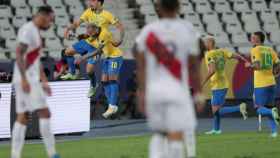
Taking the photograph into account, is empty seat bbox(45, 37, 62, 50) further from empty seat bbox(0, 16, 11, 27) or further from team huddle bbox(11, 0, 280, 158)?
team huddle bbox(11, 0, 280, 158)

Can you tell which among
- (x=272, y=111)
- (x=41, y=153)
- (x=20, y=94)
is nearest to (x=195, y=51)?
(x=20, y=94)

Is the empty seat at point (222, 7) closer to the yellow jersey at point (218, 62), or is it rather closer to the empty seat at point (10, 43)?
the empty seat at point (10, 43)

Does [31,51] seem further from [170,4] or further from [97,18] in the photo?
[97,18]

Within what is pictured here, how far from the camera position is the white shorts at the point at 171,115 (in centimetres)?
964

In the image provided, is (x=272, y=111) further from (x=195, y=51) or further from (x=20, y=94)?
(x=195, y=51)

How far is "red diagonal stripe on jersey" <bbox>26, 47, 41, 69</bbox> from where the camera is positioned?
12727 millimetres

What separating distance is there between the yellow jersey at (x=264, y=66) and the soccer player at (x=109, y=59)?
9.92 ft

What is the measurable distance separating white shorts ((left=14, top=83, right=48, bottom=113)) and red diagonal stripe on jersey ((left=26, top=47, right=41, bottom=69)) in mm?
284

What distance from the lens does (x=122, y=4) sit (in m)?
30.1

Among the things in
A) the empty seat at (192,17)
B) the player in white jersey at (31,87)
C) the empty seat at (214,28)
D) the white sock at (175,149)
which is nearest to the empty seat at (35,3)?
the empty seat at (192,17)

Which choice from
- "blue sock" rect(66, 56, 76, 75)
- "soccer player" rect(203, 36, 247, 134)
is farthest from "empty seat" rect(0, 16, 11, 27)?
"soccer player" rect(203, 36, 247, 134)

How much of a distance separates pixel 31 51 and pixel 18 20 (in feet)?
53.2

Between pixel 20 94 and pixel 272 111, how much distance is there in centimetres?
723

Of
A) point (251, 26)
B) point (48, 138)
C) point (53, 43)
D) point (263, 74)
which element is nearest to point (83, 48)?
point (263, 74)
